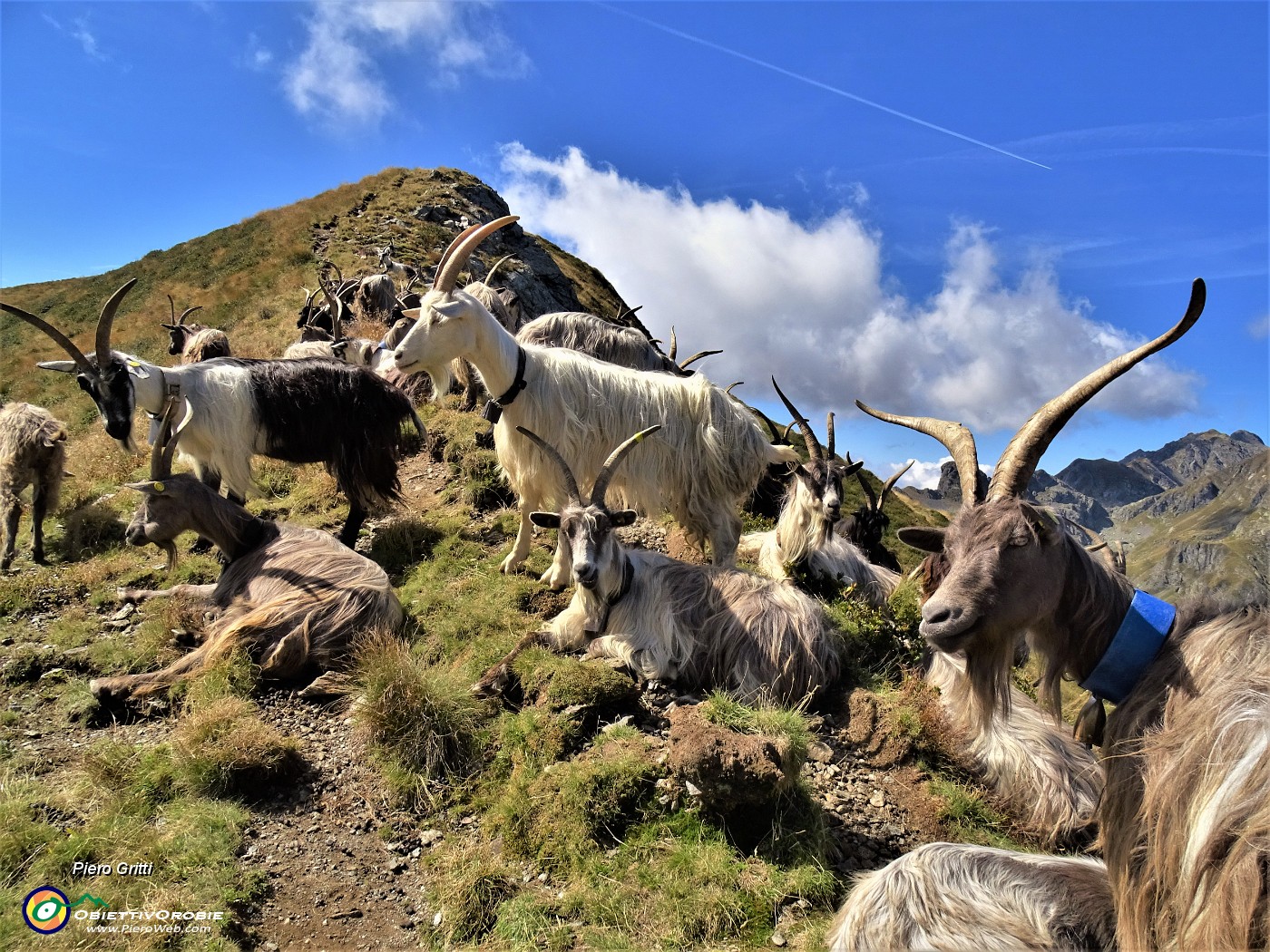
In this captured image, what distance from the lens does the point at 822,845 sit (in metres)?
4.17

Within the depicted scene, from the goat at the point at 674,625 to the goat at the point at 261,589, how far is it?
61.0 inches

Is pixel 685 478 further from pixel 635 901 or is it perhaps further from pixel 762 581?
pixel 635 901

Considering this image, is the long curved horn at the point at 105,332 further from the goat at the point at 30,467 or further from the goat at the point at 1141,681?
the goat at the point at 1141,681

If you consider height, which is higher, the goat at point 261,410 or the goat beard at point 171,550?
the goat at point 261,410

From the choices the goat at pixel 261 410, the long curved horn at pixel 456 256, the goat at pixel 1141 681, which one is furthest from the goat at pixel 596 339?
the goat at pixel 1141 681

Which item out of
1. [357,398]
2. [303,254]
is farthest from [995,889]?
[303,254]

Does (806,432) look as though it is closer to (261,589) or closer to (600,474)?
(600,474)

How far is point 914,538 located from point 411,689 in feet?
11.9

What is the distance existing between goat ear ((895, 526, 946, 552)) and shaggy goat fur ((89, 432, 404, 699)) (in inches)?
188

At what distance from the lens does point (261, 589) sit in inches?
263

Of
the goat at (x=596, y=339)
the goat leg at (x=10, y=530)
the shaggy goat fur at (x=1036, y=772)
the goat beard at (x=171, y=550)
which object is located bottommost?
the goat leg at (x=10, y=530)

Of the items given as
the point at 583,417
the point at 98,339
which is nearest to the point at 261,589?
the point at 583,417

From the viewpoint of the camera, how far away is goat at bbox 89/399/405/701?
240 inches

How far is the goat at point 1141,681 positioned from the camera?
2.38m
